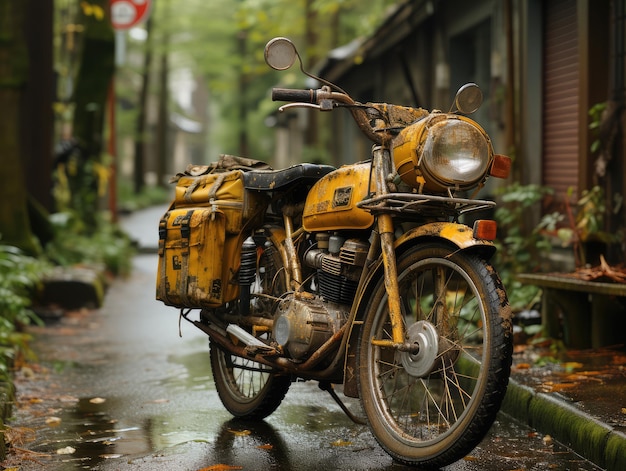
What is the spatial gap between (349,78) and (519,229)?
507 inches

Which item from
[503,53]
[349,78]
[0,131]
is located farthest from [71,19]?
[503,53]

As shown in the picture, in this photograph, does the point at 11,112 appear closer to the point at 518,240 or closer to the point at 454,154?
the point at 518,240

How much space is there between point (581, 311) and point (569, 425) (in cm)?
242

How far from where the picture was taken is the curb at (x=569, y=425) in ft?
14.5

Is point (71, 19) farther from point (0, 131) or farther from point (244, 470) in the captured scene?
point (244, 470)

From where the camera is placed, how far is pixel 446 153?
14.3ft

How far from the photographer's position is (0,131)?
1067 centimetres

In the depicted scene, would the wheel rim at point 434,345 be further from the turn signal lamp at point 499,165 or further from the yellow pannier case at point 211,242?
the yellow pannier case at point 211,242

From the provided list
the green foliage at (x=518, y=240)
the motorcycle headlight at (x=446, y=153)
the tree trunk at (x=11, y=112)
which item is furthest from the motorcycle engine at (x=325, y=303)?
the tree trunk at (x=11, y=112)

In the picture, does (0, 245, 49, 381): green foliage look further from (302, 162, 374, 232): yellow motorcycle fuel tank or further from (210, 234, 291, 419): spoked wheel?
(302, 162, 374, 232): yellow motorcycle fuel tank

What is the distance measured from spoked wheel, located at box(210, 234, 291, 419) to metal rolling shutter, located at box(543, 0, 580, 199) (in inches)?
182

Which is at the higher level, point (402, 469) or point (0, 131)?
point (0, 131)

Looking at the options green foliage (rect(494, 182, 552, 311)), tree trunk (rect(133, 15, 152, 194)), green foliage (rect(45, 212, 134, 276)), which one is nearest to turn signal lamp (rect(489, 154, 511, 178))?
green foliage (rect(494, 182, 552, 311))

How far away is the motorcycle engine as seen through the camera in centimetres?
485
